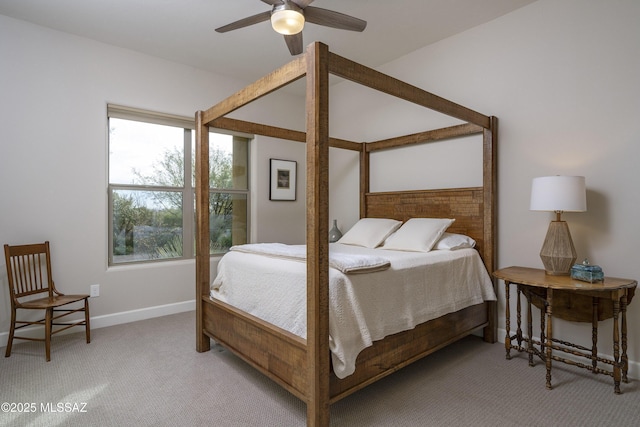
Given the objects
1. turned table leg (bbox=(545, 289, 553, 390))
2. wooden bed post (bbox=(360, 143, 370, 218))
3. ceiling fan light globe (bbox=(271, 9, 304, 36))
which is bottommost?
turned table leg (bbox=(545, 289, 553, 390))

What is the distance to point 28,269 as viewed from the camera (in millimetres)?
2887

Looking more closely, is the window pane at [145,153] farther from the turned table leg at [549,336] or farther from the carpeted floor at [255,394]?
the turned table leg at [549,336]

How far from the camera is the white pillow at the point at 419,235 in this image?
2875 mm

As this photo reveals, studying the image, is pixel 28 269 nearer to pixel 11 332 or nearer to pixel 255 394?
pixel 11 332

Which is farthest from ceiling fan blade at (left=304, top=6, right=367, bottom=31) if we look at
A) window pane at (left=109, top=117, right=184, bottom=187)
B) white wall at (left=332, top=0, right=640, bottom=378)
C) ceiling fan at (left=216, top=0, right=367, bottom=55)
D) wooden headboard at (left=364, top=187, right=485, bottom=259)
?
window pane at (left=109, top=117, right=184, bottom=187)

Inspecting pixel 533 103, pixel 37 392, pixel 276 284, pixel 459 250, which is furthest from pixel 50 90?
pixel 533 103

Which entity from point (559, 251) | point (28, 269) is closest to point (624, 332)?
point (559, 251)

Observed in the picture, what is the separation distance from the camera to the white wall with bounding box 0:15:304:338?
287cm

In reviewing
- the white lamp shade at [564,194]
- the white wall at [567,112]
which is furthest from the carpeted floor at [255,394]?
the white lamp shade at [564,194]

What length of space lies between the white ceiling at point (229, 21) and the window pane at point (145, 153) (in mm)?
788

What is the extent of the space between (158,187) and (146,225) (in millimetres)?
437

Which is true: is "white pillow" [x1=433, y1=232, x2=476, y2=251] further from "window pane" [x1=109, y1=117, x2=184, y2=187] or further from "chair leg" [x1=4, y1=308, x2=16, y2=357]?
"chair leg" [x1=4, y1=308, x2=16, y2=357]

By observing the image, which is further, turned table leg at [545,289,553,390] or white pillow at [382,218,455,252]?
white pillow at [382,218,455,252]

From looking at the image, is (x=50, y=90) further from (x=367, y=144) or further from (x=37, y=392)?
(x=367, y=144)
